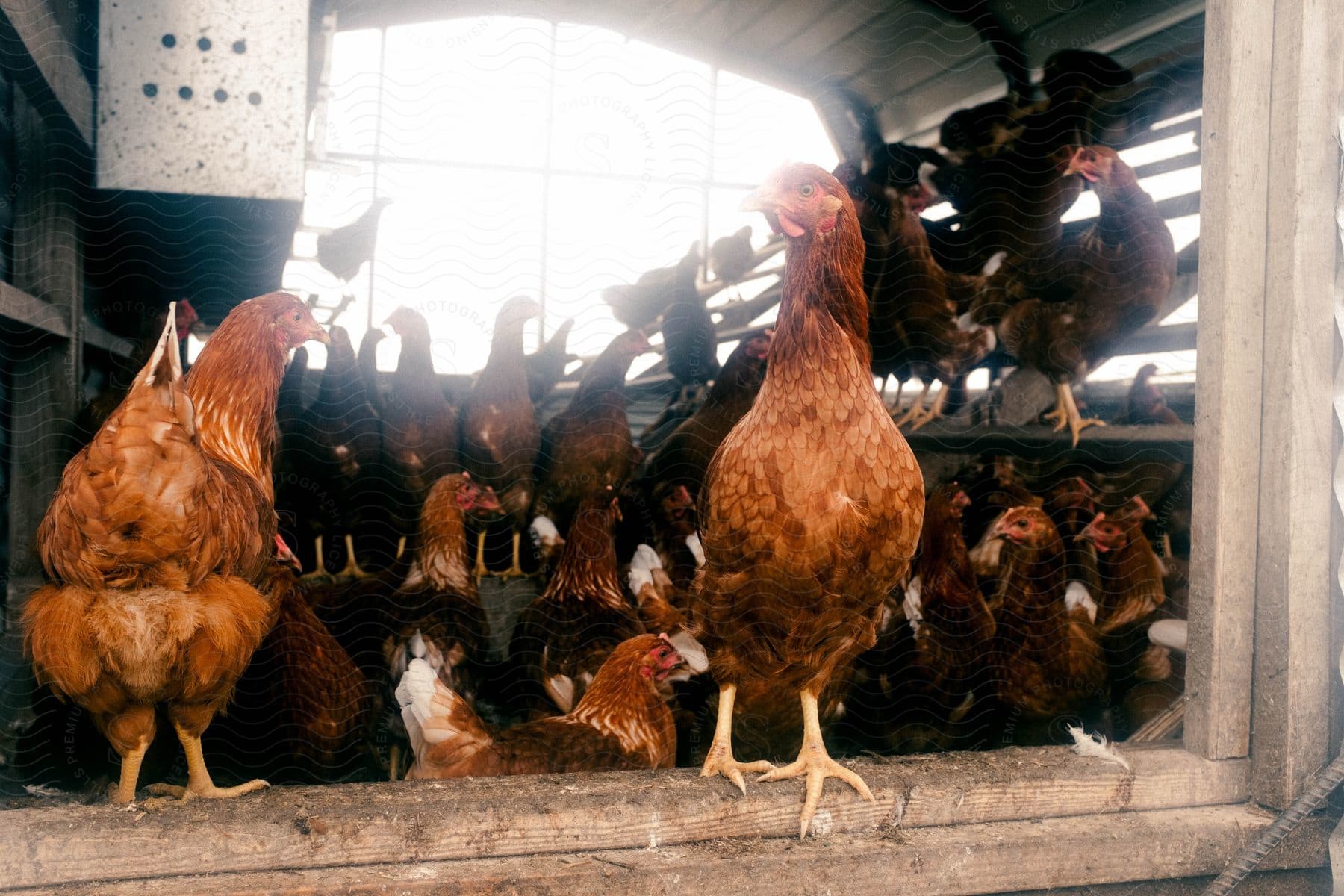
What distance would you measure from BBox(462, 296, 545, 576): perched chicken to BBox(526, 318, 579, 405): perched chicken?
9cm

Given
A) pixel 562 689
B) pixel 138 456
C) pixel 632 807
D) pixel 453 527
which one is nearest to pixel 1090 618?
pixel 562 689

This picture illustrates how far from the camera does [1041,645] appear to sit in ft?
7.10

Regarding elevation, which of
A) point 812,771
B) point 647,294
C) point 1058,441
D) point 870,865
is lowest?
point 870,865

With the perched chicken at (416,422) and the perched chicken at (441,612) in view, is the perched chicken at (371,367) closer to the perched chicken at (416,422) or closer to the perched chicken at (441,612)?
the perched chicken at (416,422)

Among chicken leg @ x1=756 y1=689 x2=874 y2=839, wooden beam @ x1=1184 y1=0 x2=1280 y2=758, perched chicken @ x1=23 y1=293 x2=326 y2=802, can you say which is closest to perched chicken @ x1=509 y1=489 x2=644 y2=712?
chicken leg @ x1=756 y1=689 x2=874 y2=839

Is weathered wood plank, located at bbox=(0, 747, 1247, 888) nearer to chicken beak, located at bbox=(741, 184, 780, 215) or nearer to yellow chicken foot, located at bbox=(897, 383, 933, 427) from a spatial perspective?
chicken beak, located at bbox=(741, 184, 780, 215)

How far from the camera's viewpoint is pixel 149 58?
1.49 meters

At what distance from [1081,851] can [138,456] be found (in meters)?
1.48

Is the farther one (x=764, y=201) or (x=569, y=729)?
(x=569, y=729)

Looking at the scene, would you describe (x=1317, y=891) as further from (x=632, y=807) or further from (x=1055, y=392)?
(x=1055, y=392)

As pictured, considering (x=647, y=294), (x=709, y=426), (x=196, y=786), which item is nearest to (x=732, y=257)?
(x=647, y=294)

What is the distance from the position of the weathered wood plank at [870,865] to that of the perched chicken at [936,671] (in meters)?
0.68

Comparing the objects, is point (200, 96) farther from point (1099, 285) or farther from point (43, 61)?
point (1099, 285)

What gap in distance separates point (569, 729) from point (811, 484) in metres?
0.83
